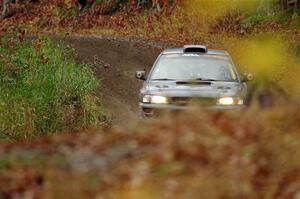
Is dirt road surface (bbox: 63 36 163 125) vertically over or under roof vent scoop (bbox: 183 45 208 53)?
under

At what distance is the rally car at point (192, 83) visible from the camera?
1166cm

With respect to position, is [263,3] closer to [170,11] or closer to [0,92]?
[170,11]

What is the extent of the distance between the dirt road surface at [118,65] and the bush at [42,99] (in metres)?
0.82

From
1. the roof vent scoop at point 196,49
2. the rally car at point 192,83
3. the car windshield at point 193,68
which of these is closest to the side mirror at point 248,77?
the rally car at point 192,83

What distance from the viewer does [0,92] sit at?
546 inches

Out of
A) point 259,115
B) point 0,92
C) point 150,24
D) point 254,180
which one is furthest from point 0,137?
point 150,24

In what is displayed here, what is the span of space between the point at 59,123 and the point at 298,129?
20.4ft

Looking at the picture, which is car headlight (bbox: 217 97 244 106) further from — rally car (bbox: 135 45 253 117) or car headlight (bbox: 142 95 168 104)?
car headlight (bbox: 142 95 168 104)

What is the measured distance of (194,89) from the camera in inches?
468

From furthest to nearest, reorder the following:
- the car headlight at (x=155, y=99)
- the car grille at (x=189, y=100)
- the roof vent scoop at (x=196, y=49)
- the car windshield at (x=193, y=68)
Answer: the roof vent scoop at (x=196, y=49), the car windshield at (x=193, y=68), the car headlight at (x=155, y=99), the car grille at (x=189, y=100)

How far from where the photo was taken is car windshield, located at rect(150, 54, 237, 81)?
1299 centimetres

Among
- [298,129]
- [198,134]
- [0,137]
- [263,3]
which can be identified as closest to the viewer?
[198,134]

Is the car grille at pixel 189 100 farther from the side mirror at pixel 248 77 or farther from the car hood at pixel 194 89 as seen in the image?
the side mirror at pixel 248 77

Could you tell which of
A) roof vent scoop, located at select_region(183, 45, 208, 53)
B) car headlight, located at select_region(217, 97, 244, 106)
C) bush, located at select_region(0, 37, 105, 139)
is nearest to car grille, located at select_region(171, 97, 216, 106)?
car headlight, located at select_region(217, 97, 244, 106)
